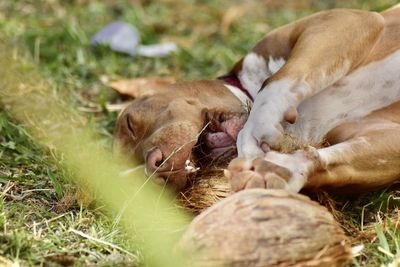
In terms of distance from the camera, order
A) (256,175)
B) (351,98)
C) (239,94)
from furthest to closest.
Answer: (239,94) < (351,98) < (256,175)

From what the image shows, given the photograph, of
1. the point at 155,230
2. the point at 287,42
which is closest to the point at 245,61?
the point at 287,42

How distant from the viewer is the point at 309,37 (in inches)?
139

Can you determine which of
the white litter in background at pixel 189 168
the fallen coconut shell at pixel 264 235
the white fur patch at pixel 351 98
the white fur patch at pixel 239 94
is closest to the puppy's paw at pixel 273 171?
the fallen coconut shell at pixel 264 235

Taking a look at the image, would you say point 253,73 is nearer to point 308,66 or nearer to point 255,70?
point 255,70

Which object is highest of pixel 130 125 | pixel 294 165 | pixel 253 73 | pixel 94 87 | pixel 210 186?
pixel 294 165

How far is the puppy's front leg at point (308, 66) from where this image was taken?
10.3 feet

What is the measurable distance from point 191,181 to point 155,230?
1.36 feet

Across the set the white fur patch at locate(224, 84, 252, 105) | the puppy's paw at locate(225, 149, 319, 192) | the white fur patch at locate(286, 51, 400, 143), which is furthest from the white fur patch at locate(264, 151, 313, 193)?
the white fur patch at locate(224, 84, 252, 105)

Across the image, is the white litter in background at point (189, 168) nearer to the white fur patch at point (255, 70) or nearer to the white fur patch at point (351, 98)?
the white fur patch at point (351, 98)

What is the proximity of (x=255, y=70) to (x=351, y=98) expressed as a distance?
53 centimetres

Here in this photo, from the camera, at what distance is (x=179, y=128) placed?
3.39 meters

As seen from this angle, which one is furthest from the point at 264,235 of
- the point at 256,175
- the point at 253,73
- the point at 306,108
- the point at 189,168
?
the point at 253,73

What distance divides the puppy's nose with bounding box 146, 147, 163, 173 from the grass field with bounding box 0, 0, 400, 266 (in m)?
0.27

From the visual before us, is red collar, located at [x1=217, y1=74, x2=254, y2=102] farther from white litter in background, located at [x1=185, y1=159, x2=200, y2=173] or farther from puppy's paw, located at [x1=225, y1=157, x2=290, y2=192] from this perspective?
puppy's paw, located at [x1=225, y1=157, x2=290, y2=192]
